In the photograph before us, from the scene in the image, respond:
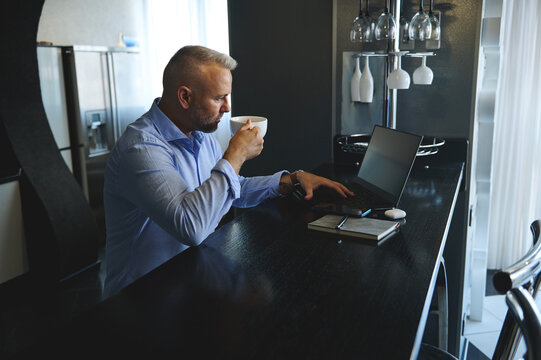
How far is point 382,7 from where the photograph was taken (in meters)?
2.51

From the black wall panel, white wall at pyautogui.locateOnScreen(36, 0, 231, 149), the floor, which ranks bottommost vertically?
the floor

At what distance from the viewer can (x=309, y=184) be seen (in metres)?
1.77

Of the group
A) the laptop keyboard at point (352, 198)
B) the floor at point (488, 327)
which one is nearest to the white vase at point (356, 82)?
the laptop keyboard at point (352, 198)

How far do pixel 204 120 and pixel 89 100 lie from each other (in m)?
2.88

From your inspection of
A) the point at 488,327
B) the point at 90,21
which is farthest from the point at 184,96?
the point at 90,21

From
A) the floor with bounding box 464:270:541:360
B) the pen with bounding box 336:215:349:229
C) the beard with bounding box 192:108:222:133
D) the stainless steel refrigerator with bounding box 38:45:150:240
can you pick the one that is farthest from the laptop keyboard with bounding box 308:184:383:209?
the stainless steel refrigerator with bounding box 38:45:150:240

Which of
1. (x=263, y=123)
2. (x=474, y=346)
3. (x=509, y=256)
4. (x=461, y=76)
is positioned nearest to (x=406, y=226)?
(x=263, y=123)

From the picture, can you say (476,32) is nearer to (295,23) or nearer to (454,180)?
(454,180)

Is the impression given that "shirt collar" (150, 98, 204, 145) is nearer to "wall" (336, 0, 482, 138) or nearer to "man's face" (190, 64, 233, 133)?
"man's face" (190, 64, 233, 133)

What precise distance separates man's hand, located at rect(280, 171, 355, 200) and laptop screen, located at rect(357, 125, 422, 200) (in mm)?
127

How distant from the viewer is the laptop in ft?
5.15

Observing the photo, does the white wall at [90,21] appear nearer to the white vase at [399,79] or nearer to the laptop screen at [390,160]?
the white vase at [399,79]

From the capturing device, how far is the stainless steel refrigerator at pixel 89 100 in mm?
3867

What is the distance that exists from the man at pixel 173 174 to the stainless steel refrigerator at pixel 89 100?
2.61 m
